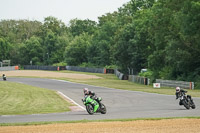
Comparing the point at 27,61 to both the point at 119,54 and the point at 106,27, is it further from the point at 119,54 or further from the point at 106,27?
the point at 119,54

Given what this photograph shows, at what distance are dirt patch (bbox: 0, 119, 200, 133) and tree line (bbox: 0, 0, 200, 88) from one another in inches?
1350

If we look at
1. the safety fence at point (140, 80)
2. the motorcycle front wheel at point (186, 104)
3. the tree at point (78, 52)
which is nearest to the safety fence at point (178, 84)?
the safety fence at point (140, 80)

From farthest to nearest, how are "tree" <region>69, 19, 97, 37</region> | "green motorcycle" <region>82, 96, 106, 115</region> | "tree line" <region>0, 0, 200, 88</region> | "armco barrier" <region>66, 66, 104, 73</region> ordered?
"tree" <region>69, 19, 97, 37</region> → "armco barrier" <region>66, 66, 104, 73</region> → "tree line" <region>0, 0, 200, 88</region> → "green motorcycle" <region>82, 96, 106, 115</region>

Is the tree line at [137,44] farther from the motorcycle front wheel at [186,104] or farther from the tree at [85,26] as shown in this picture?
the motorcycle front wheel at [186,104]

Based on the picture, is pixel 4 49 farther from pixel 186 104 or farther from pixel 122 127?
pixel 122 127

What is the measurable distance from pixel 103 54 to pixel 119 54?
1217 inches

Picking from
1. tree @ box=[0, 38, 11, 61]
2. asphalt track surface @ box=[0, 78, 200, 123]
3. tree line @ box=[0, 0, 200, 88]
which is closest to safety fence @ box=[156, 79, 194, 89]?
tree line @ box=[0, 0, 200, 88]

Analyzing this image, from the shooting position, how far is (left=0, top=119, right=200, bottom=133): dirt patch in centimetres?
1534

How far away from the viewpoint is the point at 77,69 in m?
116

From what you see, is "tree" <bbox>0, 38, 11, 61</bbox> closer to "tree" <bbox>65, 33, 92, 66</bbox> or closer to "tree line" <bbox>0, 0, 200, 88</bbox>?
"tree line" <bbox>0, 0, 200, 88</bbox>

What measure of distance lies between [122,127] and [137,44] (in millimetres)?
63351

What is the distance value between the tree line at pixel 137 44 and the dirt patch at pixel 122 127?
112 ft

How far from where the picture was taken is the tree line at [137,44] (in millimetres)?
55594

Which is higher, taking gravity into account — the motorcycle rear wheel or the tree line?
the tree line
